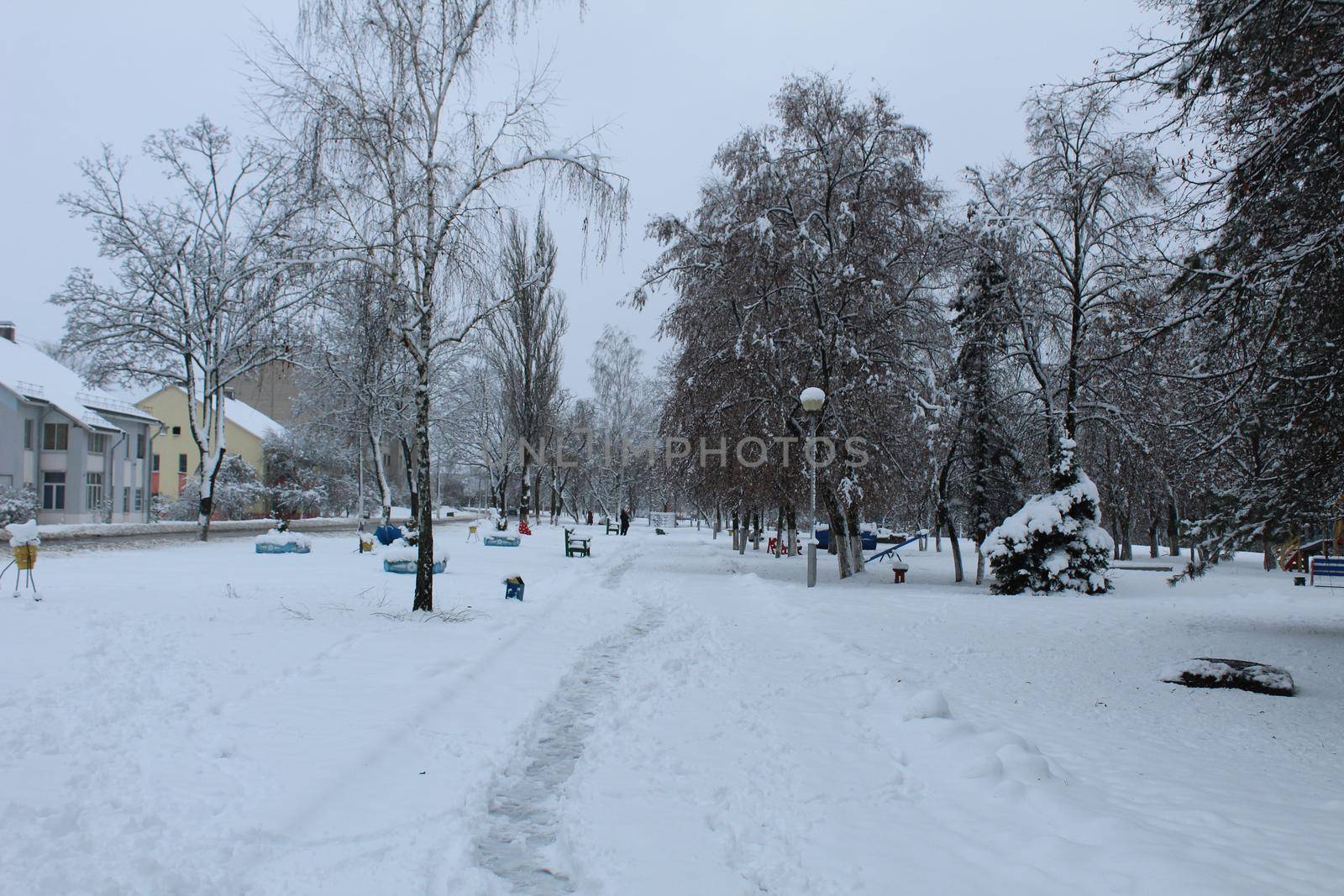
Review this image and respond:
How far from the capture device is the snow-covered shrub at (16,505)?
2734cm

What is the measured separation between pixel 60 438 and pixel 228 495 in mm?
7691

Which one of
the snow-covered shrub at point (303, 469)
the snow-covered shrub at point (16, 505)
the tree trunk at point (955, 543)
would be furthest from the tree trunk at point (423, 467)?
the snow-covered shrub at point (303, 469)

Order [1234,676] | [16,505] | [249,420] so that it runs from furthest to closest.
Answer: [249,420] → [16,505] → [1234,676]

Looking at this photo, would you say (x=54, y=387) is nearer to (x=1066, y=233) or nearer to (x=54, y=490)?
(x=54, y=490)

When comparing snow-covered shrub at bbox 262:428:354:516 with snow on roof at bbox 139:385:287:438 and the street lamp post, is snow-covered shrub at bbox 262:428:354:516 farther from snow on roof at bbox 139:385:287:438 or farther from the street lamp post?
the street lamp post

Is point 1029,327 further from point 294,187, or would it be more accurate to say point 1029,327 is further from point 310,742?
point 310,742

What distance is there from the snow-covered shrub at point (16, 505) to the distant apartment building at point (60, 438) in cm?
195

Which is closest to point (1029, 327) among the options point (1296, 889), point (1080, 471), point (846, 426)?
point (1080, 471)

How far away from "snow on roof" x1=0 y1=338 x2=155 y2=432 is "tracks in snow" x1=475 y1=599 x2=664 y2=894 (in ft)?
121

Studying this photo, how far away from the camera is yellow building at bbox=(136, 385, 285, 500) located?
53.7 meters

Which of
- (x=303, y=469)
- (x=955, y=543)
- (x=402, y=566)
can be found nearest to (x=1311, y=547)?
(x=955, y=543)

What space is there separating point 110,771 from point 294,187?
8.54 meters

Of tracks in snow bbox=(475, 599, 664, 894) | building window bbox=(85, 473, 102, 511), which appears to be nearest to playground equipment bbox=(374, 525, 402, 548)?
tracks in snow bbox=(475, 599, 664, 894)

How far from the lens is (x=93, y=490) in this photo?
3847 centimetres
